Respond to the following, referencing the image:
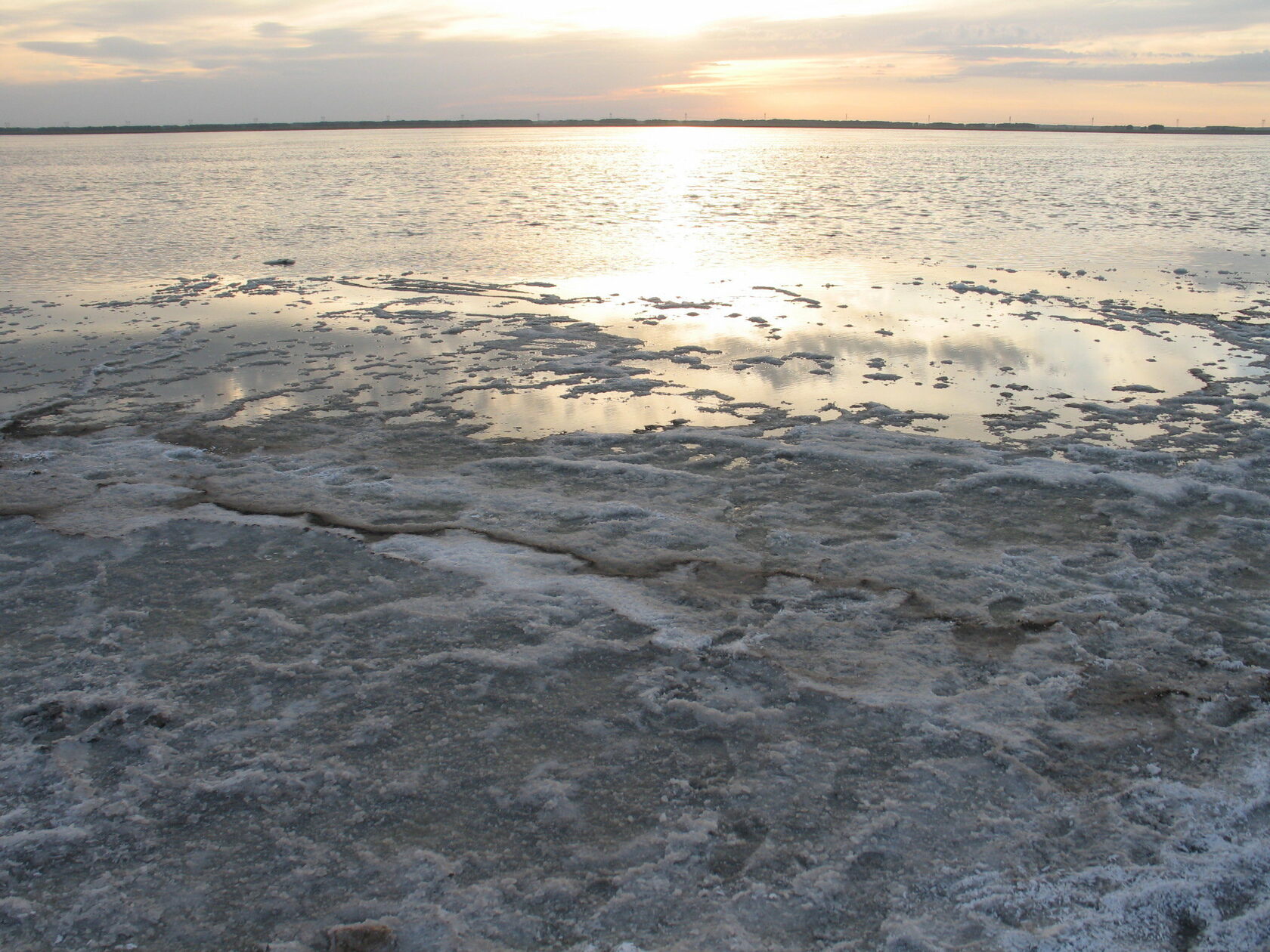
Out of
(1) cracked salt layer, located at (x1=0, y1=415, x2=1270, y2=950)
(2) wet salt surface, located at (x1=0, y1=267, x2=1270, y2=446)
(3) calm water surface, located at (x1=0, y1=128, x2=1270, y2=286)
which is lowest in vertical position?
(1) cracked salt layer, located at (x1=0, y1=415, x2=1270, y2=950)

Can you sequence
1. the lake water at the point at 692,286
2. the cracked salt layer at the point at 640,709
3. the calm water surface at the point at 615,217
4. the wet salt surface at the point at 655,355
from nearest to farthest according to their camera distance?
the cracked salt layer at the point at 640,709
the wet salt surface at the point at 655,355
the lake water at the point at 692,286
the calm water surface at the point at 615,217

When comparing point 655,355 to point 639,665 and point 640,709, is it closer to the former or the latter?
point 639,665

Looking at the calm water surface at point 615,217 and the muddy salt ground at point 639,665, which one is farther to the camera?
the calm water surface at point 615,217

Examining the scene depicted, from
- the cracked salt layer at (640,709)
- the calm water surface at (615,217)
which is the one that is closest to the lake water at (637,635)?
the cracked salt layer at (640,709)

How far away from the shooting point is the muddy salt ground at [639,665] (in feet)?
8.98

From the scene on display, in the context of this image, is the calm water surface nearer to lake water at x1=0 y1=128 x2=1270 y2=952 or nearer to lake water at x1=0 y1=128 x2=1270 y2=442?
lake water at x1=0 y1=128 x2=1270 y2=442

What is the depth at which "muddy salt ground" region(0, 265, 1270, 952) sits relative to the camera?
2736mm

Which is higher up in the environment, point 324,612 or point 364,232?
point 364,232

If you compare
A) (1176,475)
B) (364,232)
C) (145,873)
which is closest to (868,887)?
(145,873)

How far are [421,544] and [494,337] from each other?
5600 mm

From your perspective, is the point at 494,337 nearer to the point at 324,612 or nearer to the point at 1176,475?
the point at 324,612

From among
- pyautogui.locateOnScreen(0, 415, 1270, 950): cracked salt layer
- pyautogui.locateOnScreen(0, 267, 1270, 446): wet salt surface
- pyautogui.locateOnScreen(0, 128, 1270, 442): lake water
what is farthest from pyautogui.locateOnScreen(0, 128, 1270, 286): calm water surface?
pyautogui.locateOnScreen(0, 415, 1270, 950): cracked salt layer

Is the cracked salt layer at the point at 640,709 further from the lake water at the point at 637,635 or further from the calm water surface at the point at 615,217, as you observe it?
the calm water surface at the point at 615,217

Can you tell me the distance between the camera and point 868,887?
2748mm
